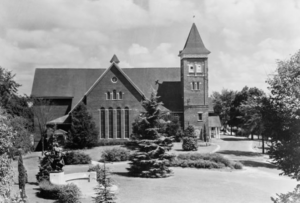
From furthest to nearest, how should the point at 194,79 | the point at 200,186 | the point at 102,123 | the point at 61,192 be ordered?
1. the point at 194,79
2. the point at 102,123
3. the point at 200,186
4. the point at 61,192

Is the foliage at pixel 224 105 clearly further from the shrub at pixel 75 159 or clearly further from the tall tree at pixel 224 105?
the shrub at pixel 75 159

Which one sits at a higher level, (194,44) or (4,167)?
(194,44)

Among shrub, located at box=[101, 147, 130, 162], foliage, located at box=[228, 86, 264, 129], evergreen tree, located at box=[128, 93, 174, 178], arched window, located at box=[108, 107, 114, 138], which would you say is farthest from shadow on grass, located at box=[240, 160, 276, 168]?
foliage, located at box=[228, 86, 264, 129]

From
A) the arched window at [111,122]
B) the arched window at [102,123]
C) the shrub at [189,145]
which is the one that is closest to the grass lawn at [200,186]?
the shrub at [189,145]

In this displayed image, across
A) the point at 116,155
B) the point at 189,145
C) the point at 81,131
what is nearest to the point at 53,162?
the point at 116,155

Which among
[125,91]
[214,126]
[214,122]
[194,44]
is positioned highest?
[194,44]

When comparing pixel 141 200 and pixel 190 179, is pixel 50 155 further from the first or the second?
pixel 190 179

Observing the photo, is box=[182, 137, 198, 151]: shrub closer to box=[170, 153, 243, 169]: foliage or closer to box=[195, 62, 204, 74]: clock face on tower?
box=[170, 153, 243, 169]: foliage

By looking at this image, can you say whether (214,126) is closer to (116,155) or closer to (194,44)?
(194,44)

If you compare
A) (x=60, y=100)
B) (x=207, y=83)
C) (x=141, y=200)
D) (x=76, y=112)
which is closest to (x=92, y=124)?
(x=76, y=112)

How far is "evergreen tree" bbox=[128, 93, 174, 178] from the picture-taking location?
2758 cm

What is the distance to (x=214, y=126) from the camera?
194 ft

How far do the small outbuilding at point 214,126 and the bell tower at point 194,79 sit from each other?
36.3ft

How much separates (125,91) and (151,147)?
19.7m
